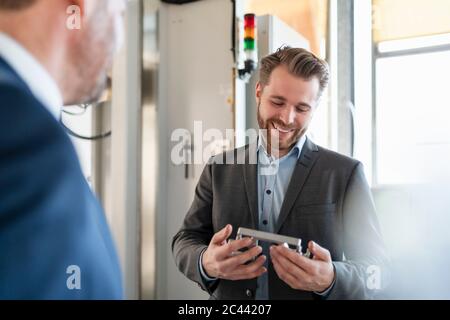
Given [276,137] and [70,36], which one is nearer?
[70,36]

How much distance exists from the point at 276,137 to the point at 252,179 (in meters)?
0.10

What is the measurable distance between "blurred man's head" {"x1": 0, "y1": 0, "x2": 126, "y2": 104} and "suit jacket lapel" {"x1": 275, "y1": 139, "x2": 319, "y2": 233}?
1.25 ft

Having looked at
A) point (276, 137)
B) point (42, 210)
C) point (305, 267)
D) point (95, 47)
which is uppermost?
point (95, 47)

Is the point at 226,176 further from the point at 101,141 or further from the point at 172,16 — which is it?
the point at 172,16

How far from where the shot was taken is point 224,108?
906mm

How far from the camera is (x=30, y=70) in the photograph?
519 millimetres

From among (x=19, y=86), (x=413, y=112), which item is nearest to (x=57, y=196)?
(x=19, y=86)

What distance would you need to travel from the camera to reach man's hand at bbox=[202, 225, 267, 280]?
725 millimetres

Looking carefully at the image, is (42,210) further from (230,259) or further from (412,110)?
(412,110)

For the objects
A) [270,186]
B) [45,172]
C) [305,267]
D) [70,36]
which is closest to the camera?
Result: [45,172]

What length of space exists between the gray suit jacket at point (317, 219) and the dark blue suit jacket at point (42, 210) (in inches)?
12.4

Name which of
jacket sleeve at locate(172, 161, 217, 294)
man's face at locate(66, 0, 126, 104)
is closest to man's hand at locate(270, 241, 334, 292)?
jacket sleeve at locate(172, 161, 217, 294)

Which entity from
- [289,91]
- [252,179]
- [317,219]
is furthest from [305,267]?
[289,91]

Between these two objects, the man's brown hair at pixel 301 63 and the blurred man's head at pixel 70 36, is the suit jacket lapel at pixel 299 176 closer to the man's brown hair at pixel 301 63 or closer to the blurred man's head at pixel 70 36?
the man's brown hair at pixel 301 63
